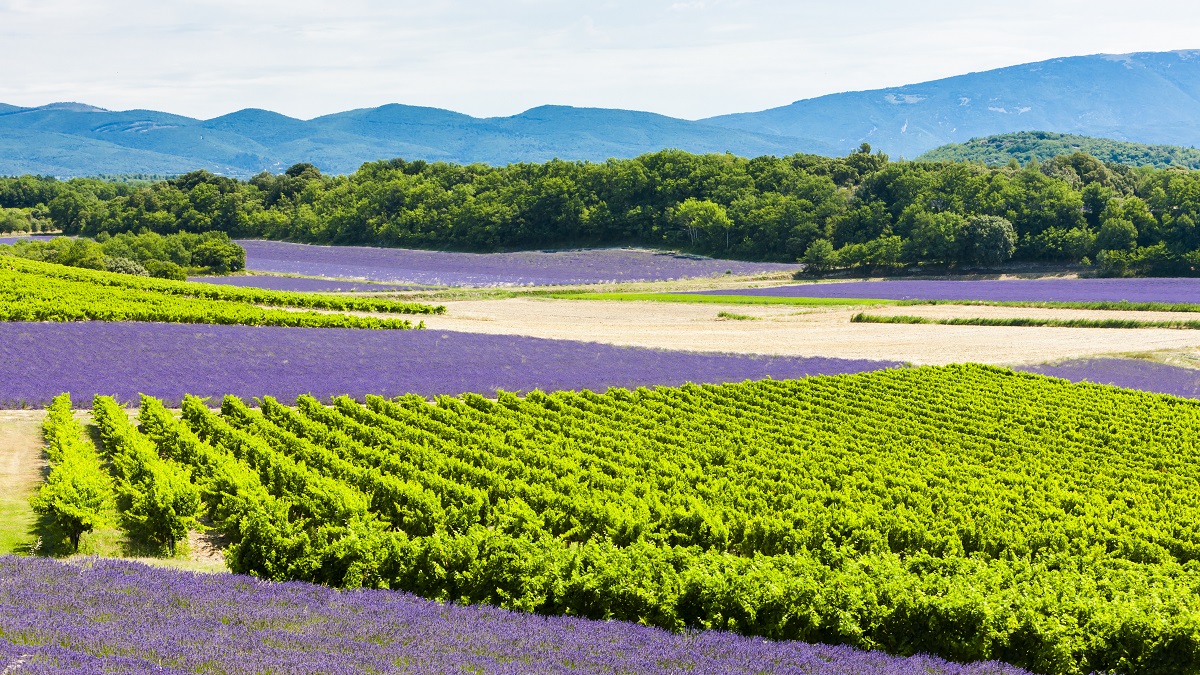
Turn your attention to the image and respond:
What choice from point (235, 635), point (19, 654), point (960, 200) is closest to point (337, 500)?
point (235, 635)

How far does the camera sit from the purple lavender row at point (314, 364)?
27.6m

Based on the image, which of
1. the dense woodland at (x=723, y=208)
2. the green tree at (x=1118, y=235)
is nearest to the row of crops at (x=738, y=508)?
the green tree at (x=1118, y=235)

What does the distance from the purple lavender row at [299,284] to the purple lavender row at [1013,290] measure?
2326 cm

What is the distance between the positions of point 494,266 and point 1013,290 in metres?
45.7

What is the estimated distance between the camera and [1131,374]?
115ft

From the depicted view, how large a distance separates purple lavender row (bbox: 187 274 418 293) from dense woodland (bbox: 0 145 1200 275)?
36504 mm

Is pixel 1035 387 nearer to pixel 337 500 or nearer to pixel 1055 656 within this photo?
pixel 1055 656

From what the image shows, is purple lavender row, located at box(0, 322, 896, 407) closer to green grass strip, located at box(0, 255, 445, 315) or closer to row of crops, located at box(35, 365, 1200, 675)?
row of crops, located at box(35, 365, 1200, 675)

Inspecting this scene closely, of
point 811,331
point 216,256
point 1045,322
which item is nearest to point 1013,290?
point 1045,322

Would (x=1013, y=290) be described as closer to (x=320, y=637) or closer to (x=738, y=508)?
(x=738, y=508)

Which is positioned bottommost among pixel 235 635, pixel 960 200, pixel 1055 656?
pixel 1055 656

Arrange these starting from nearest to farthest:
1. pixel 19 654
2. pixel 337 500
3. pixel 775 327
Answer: pixel 19 654 < pixel 337 500 < pixel 775 327

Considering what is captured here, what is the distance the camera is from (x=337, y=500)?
50.6 feet

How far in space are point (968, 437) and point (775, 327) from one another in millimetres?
29052
